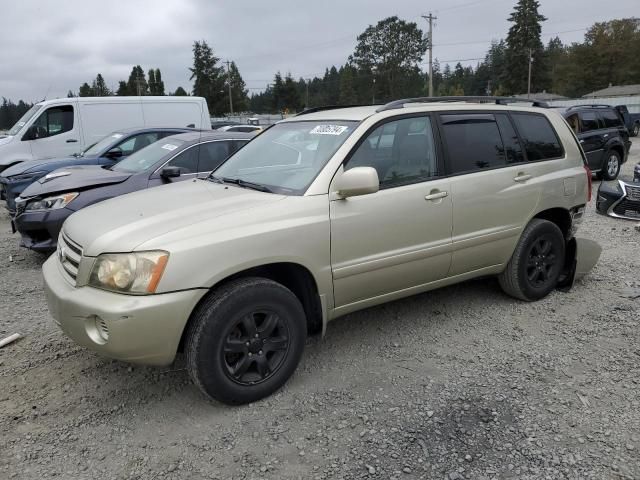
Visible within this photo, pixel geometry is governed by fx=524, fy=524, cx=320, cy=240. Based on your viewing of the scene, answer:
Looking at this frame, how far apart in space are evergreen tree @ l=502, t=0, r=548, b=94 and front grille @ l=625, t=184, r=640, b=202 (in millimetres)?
73972

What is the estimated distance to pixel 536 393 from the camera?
3.22 meters

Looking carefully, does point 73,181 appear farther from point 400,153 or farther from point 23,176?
point 400,153

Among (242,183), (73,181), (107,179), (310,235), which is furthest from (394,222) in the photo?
(73,181)

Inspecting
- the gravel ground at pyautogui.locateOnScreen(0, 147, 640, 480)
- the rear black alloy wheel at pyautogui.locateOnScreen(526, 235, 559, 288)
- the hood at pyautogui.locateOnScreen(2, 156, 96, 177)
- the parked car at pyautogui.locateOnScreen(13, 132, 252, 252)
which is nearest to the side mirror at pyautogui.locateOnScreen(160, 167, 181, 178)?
the parked car at pyautogui.locateOnScreen(13, 132, 252, 252)

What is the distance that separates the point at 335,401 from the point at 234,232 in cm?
120

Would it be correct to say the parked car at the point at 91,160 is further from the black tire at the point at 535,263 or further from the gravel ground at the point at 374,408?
the black tire at the point at 535,263

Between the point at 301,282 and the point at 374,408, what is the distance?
35.1 inches

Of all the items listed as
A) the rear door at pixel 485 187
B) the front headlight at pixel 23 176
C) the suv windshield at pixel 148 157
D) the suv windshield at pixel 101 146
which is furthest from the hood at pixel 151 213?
the suv windshield at pixel 101 146

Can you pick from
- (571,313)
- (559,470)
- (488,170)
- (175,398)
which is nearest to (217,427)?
(175,398)

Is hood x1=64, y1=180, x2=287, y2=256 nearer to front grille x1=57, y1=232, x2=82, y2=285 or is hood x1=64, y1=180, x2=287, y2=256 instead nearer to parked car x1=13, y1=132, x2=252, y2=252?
front grille x1=57, y1=232, x2=82, y2=285

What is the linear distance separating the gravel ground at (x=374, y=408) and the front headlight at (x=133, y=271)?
84cm

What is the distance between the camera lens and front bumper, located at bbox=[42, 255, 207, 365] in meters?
2.72

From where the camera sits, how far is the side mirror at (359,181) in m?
3.21

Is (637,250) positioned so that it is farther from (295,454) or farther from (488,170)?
(295,454)
